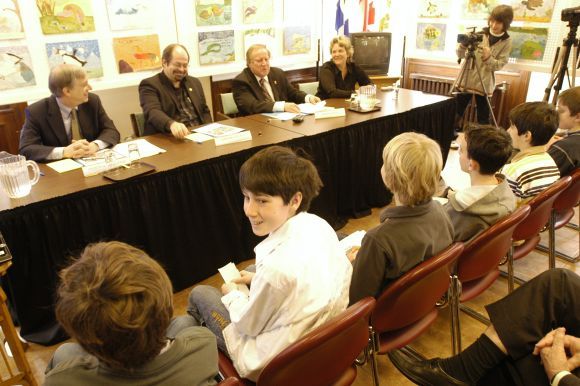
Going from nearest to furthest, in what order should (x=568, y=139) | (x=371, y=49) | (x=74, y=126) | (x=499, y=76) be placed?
(x=568, y=139)
(x=74, y=126)
(x=499, y=76)
(x=371, y=49)

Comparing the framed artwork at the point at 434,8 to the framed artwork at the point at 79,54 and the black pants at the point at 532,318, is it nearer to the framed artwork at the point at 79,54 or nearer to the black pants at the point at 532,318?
the framed artwork at the point at 79,54

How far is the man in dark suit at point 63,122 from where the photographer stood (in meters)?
2.30

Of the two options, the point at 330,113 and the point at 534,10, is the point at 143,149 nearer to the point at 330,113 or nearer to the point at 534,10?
the point at 330,113

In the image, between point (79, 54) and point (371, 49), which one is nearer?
point (79, 54)

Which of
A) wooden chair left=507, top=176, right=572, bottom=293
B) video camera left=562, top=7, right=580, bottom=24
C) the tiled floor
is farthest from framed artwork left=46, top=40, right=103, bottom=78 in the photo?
video camera left=562, top=7, right=580, bottom=24

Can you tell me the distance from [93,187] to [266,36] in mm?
3221

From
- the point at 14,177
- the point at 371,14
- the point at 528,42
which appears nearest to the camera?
the point at 14,177

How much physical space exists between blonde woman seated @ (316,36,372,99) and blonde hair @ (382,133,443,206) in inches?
93.9

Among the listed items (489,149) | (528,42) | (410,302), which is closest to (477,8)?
(528,42)

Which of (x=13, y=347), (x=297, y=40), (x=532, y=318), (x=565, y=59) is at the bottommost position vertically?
(x=13, y=347)

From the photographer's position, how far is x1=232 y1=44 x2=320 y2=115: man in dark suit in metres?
3.24

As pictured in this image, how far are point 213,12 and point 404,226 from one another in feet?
11.6

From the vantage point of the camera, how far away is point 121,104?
407 cm

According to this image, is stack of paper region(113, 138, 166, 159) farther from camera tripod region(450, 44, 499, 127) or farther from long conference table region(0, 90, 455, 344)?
camera tripod region(450, 44, 499, 127)
